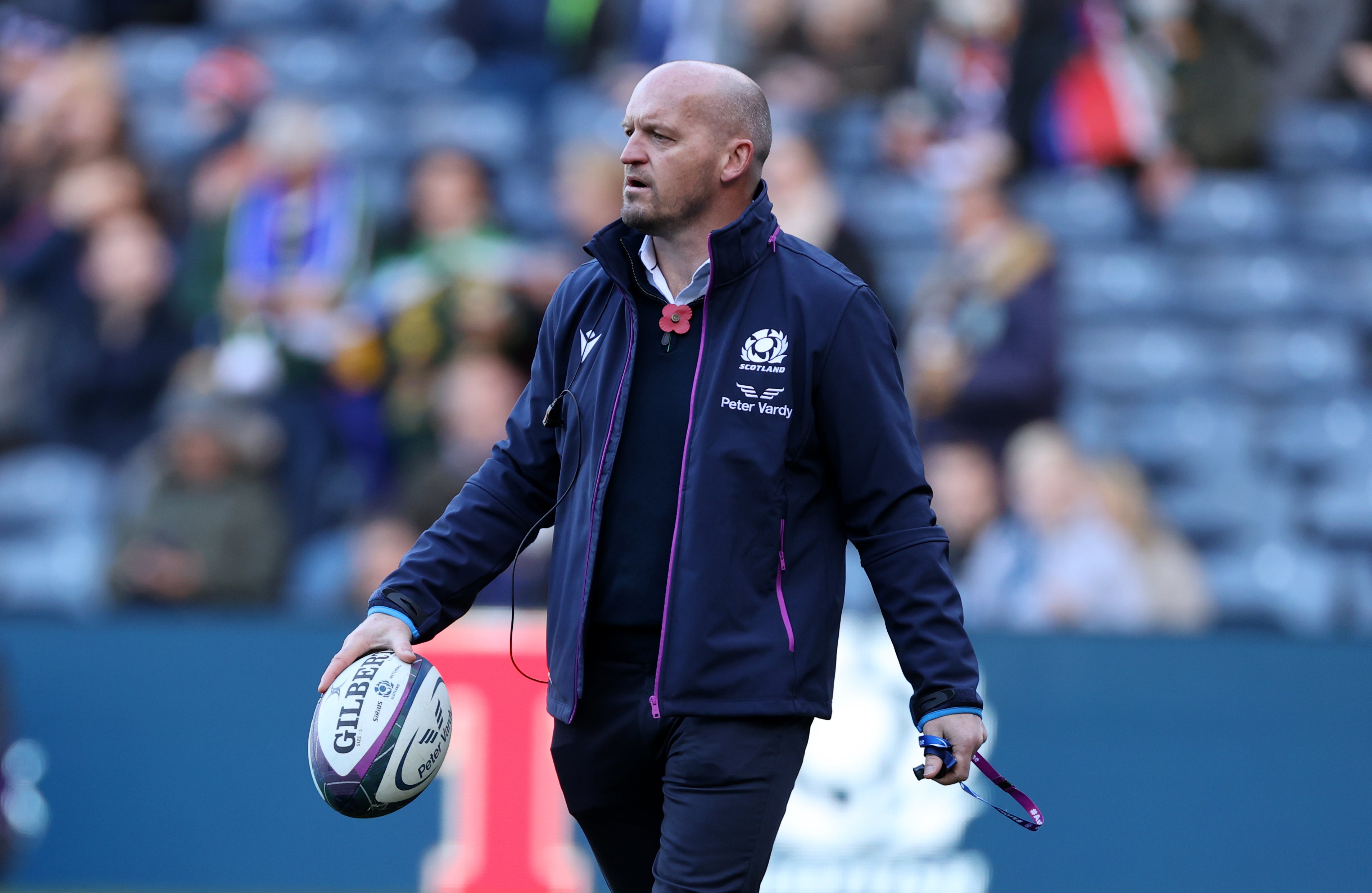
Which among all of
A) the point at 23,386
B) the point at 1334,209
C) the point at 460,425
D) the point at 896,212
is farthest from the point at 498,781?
the point at 1334,209

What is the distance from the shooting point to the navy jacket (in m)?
3.04

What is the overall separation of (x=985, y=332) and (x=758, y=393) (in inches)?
192

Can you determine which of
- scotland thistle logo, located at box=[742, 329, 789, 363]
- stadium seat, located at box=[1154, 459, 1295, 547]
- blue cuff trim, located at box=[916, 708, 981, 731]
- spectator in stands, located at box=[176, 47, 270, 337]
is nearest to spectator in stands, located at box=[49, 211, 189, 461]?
spectator in stands, located at box=[176, 47, 270, 337]

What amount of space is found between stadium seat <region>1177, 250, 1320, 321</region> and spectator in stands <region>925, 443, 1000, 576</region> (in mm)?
2074

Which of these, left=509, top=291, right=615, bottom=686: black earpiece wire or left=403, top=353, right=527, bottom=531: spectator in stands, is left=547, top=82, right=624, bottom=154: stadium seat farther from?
left=509, top=291, right=615, bottom=686: black earpiece wire

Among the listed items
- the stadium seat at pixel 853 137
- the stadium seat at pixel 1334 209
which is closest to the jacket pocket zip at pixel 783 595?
the stadium seat at pixel 853 137

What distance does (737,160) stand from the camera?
125 inches

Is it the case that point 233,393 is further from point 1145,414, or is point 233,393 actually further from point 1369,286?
point 1369,286

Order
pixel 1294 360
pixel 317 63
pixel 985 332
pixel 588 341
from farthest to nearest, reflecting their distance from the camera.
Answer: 1. pixel 317 63
2. pixel 1294 360
3. pixel 985 332
4. pixel 588 341

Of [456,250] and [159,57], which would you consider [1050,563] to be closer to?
[456,250]

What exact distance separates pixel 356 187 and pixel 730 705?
6.16m

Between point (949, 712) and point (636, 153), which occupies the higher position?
point (636, 153)

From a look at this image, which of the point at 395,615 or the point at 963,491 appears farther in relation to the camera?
the point at 963,491

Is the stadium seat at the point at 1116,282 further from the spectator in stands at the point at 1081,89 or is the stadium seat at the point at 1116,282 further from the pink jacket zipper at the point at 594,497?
the pink jacket zipper at the point at 594,497
